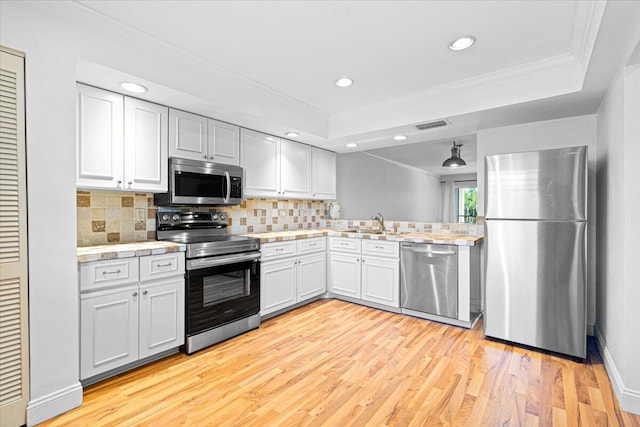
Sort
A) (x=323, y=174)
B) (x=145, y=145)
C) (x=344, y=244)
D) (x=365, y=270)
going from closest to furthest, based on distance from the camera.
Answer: (x=145, y=145), (x=365, y=270), (x=344, y=244), (x=323, y=174)

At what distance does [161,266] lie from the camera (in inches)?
94.9

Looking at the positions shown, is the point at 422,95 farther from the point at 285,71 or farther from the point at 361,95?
the point at 285,71

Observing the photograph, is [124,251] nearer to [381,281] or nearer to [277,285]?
[277,285]

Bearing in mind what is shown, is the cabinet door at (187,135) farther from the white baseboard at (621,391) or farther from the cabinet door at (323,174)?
the white baseboard at (621,391)

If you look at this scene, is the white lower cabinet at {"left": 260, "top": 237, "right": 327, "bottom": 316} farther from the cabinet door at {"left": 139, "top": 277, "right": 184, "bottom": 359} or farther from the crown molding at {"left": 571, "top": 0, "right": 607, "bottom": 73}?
the crown molding at {"left": 571, "top": 0, "right": 607, "bottom": 73}

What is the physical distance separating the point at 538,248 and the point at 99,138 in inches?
138

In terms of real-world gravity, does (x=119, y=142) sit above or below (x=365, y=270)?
above

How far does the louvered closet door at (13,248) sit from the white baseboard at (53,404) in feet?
0.12

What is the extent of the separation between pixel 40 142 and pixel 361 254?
10.1 feet

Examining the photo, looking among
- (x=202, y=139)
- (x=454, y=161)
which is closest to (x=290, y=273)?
(x=202, y=139)

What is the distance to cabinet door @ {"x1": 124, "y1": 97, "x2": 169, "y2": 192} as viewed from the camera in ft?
8.13

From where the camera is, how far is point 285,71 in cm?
274

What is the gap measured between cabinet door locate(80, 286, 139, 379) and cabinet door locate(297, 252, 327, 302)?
1813 mm

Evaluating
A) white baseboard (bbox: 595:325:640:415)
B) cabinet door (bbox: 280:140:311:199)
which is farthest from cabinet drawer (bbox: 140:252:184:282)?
white baseboard (bbox: 595:325:640:415)
